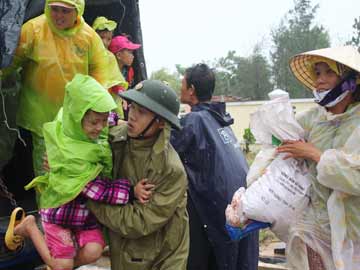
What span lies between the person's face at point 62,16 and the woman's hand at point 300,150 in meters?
1.56

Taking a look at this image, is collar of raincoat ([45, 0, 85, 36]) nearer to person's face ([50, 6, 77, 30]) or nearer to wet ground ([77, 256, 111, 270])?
person's face ([50, 6, 77, 30])

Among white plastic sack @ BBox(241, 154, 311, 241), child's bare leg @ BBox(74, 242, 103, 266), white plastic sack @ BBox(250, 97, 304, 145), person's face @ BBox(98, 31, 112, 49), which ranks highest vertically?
person's face @ BBox(98, 31, 112, 49)

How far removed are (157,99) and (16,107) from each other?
4.02ft

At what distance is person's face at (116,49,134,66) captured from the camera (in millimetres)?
4141

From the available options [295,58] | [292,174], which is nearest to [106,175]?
[292,174]

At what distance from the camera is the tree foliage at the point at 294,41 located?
37.6m

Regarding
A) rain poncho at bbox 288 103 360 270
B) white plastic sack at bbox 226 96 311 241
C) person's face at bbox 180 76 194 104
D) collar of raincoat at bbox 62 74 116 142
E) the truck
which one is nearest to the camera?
rain poncho at bbox 288 103 360 270

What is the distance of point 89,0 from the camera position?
4.05 m

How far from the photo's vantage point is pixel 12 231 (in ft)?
9.10

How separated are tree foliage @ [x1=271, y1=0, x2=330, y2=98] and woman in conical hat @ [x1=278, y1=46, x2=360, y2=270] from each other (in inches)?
1348

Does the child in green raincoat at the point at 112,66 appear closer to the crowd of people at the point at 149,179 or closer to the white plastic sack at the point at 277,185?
the crowd of people at the point at 149,179

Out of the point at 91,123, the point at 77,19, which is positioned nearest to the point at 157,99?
the point at 91,123

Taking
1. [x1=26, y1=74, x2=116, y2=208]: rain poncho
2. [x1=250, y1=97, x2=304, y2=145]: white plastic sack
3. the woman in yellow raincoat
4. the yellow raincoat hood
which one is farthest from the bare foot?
[x1=250, y1=97, x2=304, y2=145]: white plastic sack

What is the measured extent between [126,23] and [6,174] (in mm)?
1564
